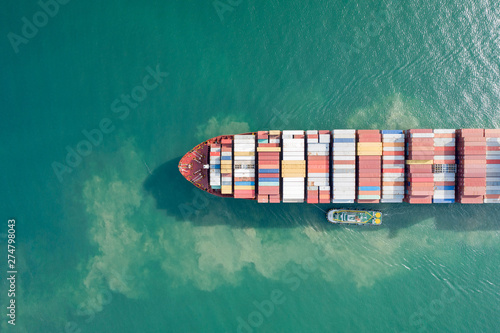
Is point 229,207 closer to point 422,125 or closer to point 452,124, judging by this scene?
point 422,125

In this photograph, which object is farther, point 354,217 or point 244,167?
point 354,217

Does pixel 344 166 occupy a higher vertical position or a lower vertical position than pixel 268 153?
lower

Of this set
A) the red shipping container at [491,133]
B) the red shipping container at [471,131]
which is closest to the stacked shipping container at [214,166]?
the red shipping container at [471,131]

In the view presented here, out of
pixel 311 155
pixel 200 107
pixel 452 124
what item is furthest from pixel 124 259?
pixel 452 124

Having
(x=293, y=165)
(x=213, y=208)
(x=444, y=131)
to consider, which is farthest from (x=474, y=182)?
(x=213, y=208)

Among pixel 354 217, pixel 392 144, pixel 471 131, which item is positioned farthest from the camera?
pixel 354 217

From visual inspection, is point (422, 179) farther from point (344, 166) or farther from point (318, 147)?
point (318, 147)

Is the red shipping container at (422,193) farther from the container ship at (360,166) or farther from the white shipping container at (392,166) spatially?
the white shipping container at (392,166)

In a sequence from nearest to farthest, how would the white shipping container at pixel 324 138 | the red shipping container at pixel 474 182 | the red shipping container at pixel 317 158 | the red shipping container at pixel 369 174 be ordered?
the red shipping container at pixel 474 182 → the red shipping container at pixel 369 174 → the white shipping container at pixel 324 138 → the red shipping container at pixel 317 158
